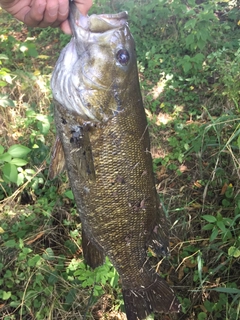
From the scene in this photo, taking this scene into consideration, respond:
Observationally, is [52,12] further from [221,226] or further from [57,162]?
[221,226]

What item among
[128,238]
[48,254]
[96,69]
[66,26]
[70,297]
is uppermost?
[66,26]

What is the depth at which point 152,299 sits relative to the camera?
2.20 m

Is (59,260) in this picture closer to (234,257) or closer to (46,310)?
(46,310)

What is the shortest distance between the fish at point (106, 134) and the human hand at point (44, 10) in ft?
0.23

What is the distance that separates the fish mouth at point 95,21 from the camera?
5.38 feet

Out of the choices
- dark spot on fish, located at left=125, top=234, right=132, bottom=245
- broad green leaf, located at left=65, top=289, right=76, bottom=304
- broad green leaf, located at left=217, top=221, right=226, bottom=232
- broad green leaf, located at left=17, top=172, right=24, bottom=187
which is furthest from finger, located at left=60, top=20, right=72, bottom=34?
broad green leaf, located at left=65, top=289, right=76, bottom=304

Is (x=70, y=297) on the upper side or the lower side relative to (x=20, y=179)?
lower

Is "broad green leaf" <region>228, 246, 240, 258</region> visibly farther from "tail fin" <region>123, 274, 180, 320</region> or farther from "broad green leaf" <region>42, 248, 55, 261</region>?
"broad green leaf" <region>42, 248, 55, 261</region>

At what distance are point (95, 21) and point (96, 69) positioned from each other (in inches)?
8.7

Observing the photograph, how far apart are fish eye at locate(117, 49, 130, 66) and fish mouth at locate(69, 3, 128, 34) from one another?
0.38 ft

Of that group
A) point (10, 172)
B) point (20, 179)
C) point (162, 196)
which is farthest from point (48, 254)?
point (162, 196)

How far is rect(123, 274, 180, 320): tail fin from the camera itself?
2166 millimetres

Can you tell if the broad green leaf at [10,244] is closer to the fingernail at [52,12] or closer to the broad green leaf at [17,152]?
the broad green leaf at [17,152]

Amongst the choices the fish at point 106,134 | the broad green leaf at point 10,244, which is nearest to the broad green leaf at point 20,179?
the broad green leaf at point 10,244
